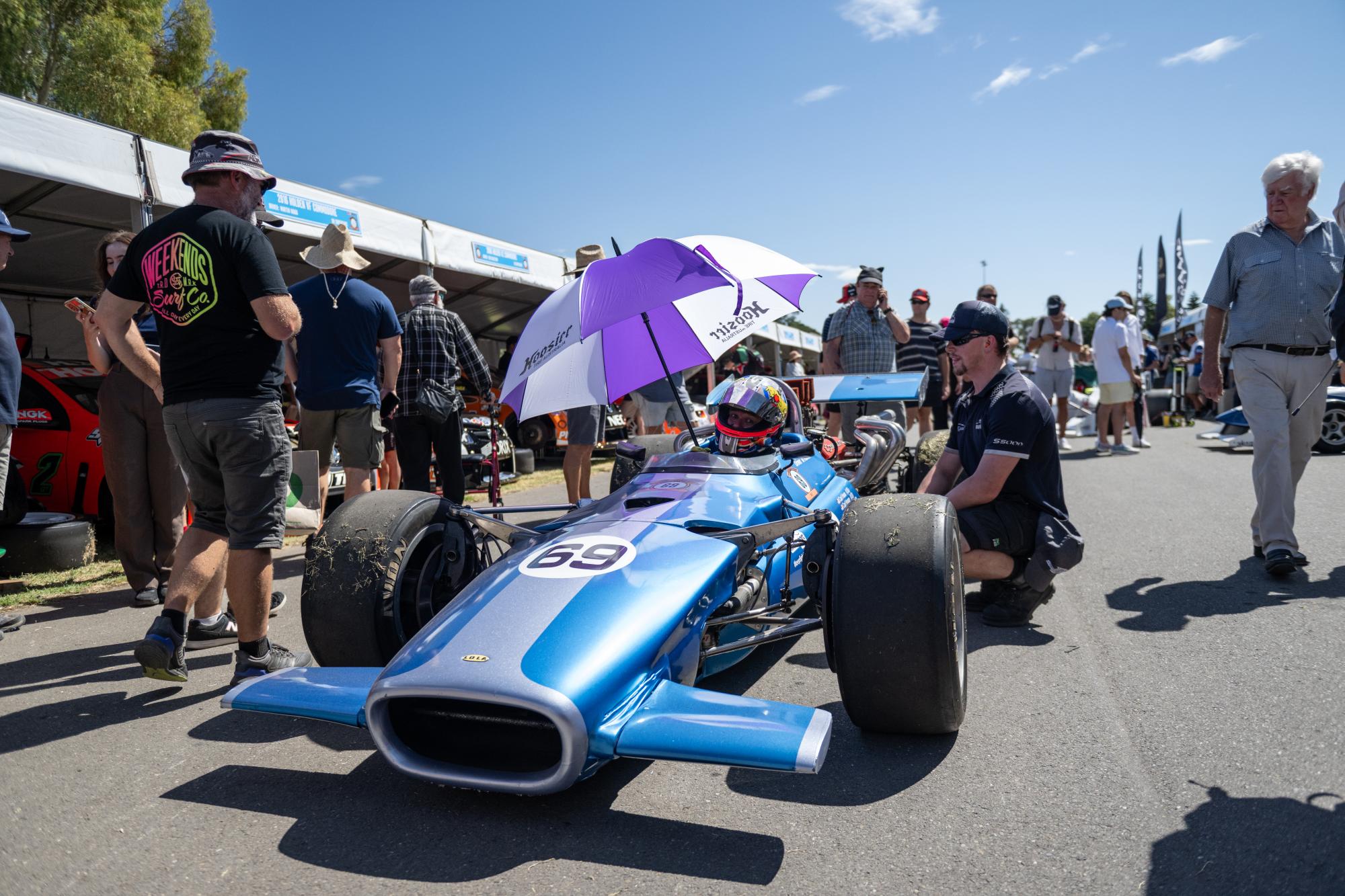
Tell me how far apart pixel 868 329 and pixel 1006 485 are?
4.47m

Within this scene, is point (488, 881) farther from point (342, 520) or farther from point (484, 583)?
point (342, 520)

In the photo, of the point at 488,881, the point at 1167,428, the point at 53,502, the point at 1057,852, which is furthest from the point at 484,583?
the point at 1167,428

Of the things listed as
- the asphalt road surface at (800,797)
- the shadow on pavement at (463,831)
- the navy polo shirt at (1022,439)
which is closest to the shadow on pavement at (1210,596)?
the asphalt road surface at (800,797)

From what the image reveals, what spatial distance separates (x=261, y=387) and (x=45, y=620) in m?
2.41

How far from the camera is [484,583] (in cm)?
283

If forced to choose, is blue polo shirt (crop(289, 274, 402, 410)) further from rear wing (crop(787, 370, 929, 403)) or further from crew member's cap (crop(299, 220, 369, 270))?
rear wing (crop(787, 370, 929, 403))

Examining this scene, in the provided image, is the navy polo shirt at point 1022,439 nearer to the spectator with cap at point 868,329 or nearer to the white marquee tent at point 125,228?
the spectator with cap at point 868,329

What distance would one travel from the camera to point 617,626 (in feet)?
8.16

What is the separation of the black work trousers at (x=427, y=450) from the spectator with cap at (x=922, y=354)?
497cm

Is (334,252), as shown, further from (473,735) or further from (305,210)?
(473,735)

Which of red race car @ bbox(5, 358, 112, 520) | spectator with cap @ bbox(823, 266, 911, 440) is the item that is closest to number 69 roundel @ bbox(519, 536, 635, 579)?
red race car @ bbox(5, 358, 112, 520)

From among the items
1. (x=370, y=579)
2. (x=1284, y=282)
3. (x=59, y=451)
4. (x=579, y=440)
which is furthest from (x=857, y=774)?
(x=59, y=451)

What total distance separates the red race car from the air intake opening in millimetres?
5241

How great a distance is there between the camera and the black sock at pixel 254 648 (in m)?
3.41
